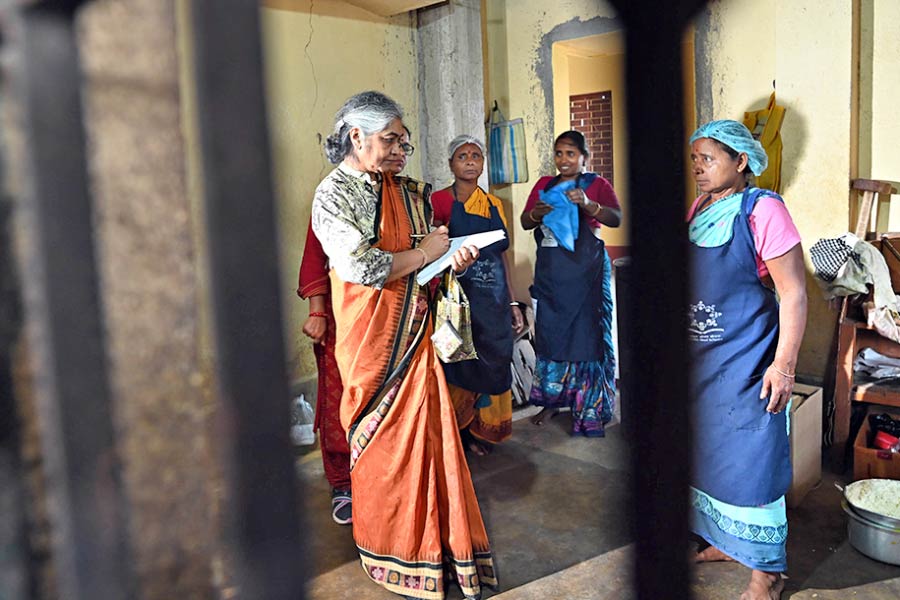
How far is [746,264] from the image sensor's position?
7.75 feet

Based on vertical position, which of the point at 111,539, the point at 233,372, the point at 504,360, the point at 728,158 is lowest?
the point at 504,360

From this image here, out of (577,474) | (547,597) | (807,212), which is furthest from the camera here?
(807,212)

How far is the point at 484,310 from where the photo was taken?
3.81m

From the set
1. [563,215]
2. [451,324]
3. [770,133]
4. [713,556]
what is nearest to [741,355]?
[713,556]

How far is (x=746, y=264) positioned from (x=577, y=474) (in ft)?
5.35

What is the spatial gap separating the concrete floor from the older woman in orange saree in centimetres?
17

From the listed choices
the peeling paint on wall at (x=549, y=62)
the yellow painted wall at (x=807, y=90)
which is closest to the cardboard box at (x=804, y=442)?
the yellow painted wall at (x=807, y=90)

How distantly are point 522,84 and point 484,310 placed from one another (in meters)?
2.01

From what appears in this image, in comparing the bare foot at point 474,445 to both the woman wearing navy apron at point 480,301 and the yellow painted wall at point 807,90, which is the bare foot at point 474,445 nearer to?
the woman wearing navy apron at point 480,301

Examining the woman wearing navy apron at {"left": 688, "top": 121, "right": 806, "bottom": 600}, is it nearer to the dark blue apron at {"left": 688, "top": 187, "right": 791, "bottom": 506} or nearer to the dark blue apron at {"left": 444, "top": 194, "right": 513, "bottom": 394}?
the dark blue apron at {"left": 688, "top": 187, "right": 791, "bottom": 506}

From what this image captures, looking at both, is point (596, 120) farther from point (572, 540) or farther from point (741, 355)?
point (741, 355)

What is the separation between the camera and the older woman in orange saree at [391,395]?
8.34 feet

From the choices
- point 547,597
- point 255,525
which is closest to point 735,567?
point 547,597

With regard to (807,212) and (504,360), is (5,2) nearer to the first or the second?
(504,360)
